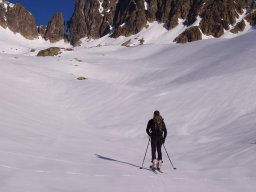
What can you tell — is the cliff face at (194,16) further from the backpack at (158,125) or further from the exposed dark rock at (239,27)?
the backpack at (158,125)

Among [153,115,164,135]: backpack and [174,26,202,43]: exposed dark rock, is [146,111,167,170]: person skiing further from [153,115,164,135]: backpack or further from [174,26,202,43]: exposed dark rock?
[174,26,202,43]: exposed dark rock

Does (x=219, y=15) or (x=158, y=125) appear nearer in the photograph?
(x=158, y=125)

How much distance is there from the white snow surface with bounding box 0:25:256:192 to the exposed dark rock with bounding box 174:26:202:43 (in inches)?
4438

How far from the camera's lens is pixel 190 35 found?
162 m

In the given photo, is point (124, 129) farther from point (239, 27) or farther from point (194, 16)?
point (194, 16)

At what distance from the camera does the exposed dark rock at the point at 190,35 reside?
160 meters

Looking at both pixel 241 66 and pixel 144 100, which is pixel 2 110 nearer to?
pixel 144 100

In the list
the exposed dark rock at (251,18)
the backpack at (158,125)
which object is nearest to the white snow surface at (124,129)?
the backpack at (158,125)

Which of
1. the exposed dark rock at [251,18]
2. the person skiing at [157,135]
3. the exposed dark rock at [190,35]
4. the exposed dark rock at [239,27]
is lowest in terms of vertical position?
the person skiing at [157,135]

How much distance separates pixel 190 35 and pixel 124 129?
142 metres

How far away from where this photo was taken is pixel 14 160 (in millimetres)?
11461

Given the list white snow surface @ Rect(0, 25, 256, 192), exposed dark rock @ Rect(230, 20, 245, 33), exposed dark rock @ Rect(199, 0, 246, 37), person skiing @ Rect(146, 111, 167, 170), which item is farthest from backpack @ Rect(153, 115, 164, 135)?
exposed dark rock @ Rect(230, 20, 245, 33)

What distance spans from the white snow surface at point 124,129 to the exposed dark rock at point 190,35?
113m

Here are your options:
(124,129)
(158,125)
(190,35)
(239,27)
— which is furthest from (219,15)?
(158,125)
